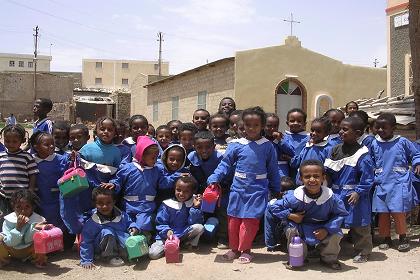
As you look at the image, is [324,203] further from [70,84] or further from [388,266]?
[70,84]

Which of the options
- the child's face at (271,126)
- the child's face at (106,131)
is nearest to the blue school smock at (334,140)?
the child's face at (271,126)

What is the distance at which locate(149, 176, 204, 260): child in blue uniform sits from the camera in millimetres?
4656

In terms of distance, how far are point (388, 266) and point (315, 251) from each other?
0.66m

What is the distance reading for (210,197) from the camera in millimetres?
4359

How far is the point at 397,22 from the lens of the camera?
12.3 metres

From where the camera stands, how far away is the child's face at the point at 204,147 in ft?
16.0

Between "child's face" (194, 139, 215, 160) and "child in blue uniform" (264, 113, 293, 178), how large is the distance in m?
0.66

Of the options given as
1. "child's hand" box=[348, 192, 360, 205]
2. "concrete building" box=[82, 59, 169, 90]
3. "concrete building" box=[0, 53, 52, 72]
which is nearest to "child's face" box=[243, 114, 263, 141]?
"child's hand" box=[348, 192, 360, 205]

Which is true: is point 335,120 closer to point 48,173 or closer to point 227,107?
point 227,107

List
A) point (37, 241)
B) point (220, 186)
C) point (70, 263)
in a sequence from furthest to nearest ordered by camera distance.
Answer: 1. point (220, 186)
2. point (70, 263)
3. point (37, 241)

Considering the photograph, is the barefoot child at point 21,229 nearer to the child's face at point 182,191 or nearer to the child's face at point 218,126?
the child's face at point 182,191

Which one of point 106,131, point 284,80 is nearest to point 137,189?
point 106,131

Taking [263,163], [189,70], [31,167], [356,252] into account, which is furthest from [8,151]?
[189,70]

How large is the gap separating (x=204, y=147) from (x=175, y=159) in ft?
1.11
